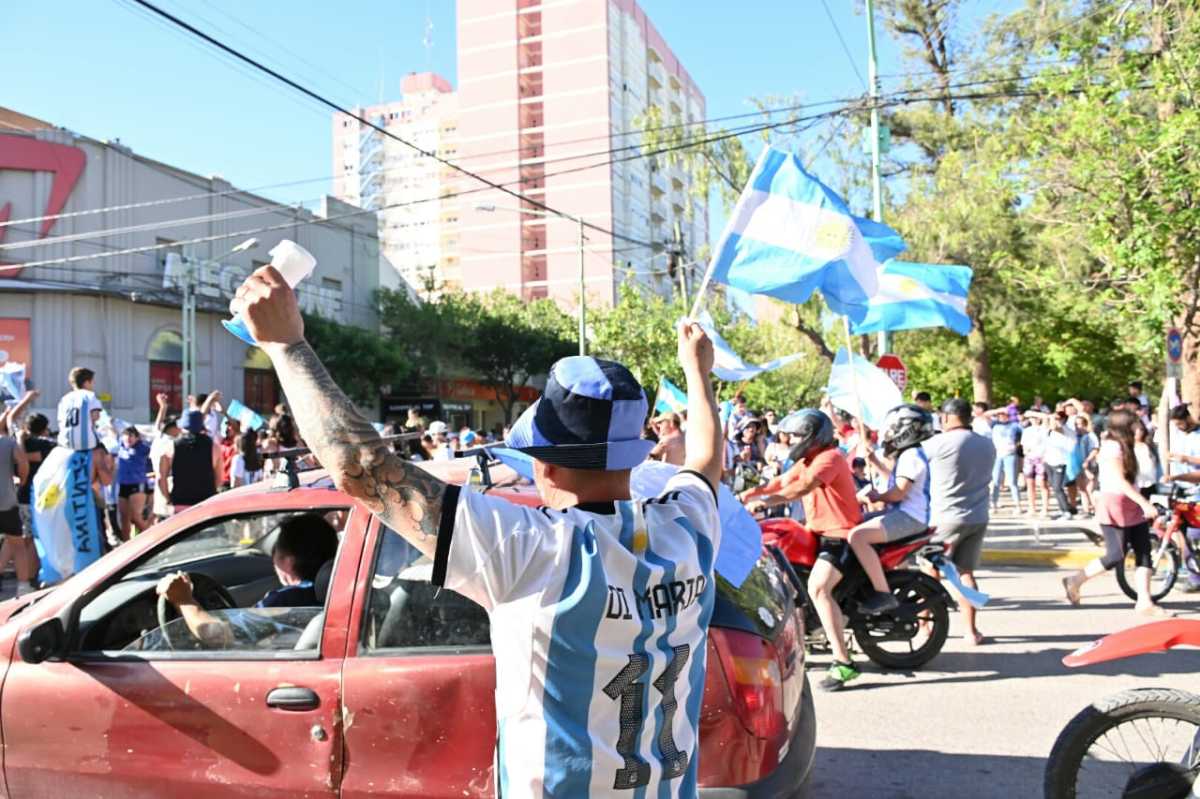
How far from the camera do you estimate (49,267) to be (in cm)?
2656

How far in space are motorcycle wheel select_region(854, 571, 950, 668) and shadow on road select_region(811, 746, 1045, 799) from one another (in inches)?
59.8

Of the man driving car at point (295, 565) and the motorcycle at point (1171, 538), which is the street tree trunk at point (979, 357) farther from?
the man driving car at point (295, 565)

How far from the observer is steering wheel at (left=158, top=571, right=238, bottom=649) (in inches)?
129

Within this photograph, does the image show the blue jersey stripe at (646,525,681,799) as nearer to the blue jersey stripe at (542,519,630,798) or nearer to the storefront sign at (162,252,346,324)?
the blue jersey stripe at (542,519,630,798)

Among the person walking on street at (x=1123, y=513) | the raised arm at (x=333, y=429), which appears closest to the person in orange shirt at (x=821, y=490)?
the person walking on street at (x=1123, y=513)

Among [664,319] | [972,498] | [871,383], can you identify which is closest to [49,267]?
[664,319]

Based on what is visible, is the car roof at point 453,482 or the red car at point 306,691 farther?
the car roof at point 453,482

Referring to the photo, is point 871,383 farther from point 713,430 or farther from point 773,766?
point 713,430

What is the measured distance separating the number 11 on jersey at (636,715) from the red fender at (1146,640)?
1995mm

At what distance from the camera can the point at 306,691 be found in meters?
2.98

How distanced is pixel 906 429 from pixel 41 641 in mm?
5577

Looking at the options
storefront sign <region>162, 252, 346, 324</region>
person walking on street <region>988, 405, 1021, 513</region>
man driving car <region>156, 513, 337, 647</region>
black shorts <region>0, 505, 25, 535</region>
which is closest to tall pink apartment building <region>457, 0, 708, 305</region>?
storefront sign <region>162, 252, 346, 324</region>

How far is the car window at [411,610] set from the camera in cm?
300

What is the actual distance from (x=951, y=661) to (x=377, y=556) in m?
4.78
